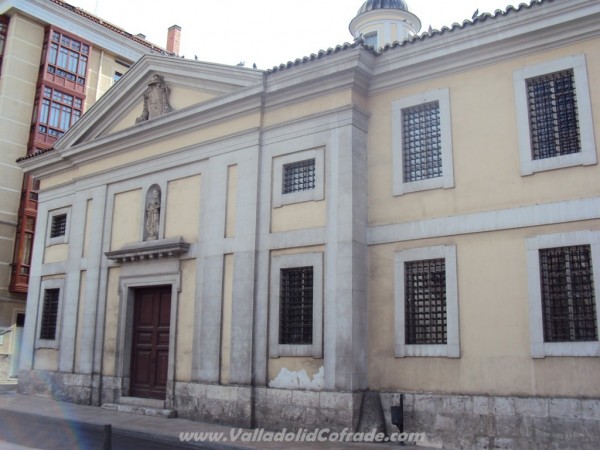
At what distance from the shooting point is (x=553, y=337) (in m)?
10.3

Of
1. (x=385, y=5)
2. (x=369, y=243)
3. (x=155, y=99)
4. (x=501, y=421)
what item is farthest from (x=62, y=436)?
(x=385, y=5)

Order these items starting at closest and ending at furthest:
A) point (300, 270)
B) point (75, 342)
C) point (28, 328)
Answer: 1. point (300, 270)
2. point (75, 342)
3. point (28, 328)

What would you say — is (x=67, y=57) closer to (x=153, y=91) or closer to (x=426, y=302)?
(x=153, y=91)

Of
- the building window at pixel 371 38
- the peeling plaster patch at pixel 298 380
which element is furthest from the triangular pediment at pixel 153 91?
the building window at pixel 371 38

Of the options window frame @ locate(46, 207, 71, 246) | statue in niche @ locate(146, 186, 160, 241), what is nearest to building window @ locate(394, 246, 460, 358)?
statue in niche @ locate(146, 186, 160, 241)

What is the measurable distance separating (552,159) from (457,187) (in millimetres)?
1779

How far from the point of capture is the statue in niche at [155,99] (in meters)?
16.5

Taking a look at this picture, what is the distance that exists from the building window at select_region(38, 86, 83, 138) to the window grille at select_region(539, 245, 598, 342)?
25781mm

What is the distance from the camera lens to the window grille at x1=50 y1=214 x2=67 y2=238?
19531 millimetres

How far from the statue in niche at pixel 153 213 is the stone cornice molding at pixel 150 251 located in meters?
0.34

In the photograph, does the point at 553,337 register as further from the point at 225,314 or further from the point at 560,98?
the point at 225,314

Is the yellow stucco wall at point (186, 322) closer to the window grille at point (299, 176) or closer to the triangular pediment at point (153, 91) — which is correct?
the window grille at point (299, 176)

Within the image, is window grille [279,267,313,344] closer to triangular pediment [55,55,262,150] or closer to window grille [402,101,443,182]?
window grille [402,101,443,182]

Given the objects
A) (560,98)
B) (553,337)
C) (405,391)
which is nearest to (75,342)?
(405,391)
